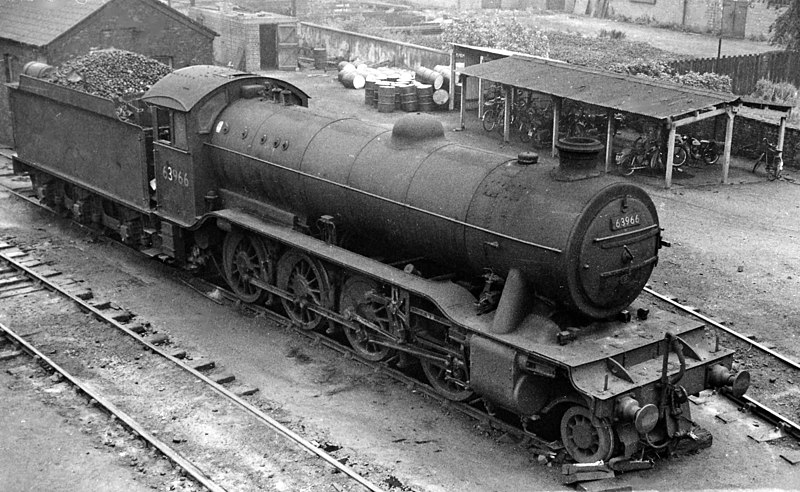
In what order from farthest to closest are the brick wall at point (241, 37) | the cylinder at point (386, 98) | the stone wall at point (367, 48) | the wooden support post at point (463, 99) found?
the brick wall at point (241, 37), the stone wall at point (367, 48), the cylinder at point (386, 98), the wooden support post at point (463, 99)

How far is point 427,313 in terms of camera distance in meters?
10.6

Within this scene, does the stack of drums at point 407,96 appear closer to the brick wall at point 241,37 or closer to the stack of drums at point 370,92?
the stack of drums at point 370,92

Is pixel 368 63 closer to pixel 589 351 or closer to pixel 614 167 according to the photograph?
pixel 614 167

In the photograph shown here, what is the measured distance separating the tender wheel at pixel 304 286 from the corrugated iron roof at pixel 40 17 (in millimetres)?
13316

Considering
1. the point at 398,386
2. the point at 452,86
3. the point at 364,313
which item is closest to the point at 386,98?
the point at 452,86

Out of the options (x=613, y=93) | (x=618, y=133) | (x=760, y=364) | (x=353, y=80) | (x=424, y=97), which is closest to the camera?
(x=760, y=364)

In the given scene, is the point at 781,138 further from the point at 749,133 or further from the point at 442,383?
the point at 442,383

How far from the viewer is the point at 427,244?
1088 centimetres

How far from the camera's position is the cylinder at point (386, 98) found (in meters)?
28.8

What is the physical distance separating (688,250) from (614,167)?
6.91 metres

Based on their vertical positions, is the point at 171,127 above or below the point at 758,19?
below

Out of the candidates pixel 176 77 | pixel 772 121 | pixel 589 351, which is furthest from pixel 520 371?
pixel 772 121

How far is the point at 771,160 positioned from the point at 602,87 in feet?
14.3

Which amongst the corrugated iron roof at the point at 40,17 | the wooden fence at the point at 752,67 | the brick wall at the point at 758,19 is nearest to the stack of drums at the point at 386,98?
the corrugated iron roof at the point at 40,17
